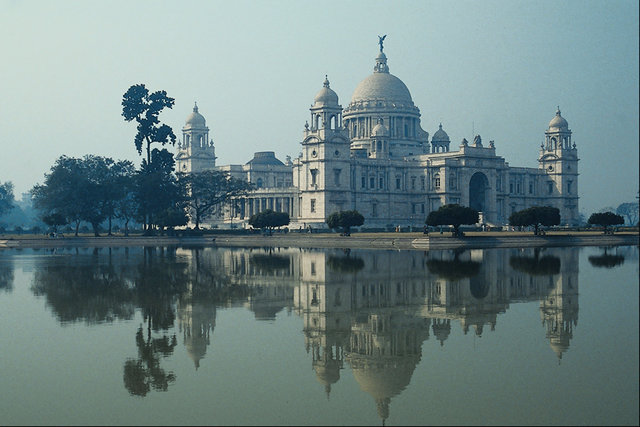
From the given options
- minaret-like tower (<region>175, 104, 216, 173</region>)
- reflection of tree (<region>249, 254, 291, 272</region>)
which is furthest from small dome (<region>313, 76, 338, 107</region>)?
reflection of tree (<region>249, 254, 291, 272</region>)

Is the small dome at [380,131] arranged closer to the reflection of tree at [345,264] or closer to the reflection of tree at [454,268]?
the reflection of tree at [345,264]

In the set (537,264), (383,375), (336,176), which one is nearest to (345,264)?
(537,264)

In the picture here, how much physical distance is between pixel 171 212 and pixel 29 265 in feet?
125

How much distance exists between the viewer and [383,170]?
4838 inches

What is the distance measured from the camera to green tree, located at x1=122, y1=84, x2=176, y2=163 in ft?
313

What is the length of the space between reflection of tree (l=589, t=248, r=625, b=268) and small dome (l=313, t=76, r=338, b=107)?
218ft

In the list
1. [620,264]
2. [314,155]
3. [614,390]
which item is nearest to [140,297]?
[614,390]

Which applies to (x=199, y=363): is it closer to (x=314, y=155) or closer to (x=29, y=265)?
(x=29, y=265)

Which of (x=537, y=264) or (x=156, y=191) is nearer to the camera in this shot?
(x=537, y=264)

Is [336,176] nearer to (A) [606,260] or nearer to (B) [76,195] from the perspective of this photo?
(B) [76,195]

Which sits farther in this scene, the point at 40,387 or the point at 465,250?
the point at 465,250

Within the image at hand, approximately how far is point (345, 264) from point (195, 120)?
326 feet

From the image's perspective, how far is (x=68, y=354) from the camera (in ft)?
71.4

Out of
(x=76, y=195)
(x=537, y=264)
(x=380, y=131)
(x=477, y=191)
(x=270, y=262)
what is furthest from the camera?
(x=380, y=131)
